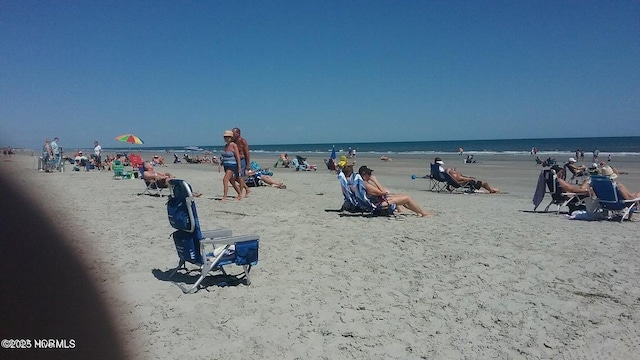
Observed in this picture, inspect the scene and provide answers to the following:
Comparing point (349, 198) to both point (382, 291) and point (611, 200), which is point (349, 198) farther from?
point (611, 200)

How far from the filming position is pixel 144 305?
3.79 metres

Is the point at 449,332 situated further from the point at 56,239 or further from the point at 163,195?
the point at 163,195

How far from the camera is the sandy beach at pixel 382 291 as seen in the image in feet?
10.5

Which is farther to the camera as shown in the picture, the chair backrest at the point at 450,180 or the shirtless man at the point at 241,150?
the chair backrest at the point at 450,180

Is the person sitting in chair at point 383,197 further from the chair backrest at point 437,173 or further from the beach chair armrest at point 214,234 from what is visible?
the chair backrest at point 437,173

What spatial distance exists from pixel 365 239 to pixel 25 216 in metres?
4.50

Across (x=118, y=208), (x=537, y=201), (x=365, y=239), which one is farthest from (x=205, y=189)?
(x=537, y=201)

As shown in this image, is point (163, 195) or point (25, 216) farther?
point (163, 195)

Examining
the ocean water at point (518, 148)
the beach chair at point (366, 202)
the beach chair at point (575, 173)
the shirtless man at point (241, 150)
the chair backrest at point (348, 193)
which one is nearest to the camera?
the beach chair at point (366, 202)

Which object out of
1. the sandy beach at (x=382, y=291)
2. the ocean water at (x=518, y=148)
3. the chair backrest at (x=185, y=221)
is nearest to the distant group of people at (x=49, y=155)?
the sandy beach at (x=382, y=291)

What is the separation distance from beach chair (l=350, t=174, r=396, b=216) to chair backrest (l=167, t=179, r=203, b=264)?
408cm

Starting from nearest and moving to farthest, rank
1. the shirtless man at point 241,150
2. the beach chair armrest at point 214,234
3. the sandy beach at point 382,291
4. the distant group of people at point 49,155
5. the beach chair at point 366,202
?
1. the sandy beach at point 382,291
2. the beach chair armrest at point 214,234
3. the beach chair at point 366,202
4. the shirtless man at point 241,150
5. the distant group of people at point 49,155

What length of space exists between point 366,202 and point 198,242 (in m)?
4.27

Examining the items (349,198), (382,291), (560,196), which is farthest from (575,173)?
(382,291)
